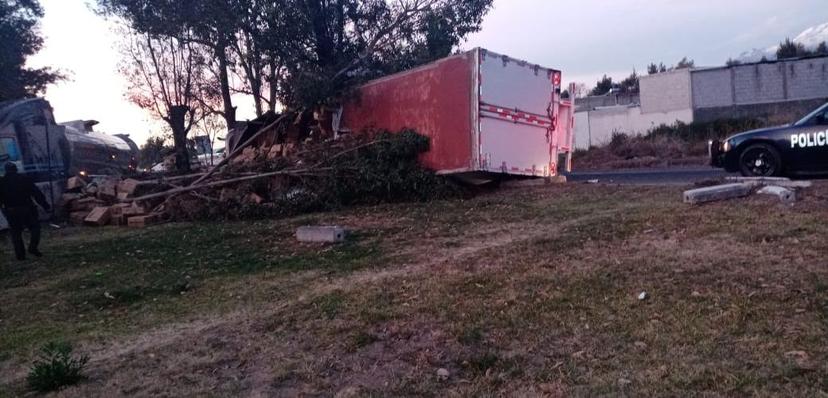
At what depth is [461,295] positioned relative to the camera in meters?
6.38

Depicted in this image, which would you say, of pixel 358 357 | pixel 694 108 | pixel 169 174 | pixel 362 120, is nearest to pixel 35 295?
pixel 358 357

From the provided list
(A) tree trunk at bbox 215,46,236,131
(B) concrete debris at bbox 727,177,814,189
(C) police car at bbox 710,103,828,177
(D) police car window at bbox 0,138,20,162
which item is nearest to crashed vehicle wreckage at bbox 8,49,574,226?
(D) police car window at bbox 0,138,20,162

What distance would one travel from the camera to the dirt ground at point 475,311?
457cm

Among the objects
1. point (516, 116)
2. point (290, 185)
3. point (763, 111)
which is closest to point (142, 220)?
point (290, 185)

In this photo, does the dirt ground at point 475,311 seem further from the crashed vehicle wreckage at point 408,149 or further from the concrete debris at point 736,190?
the crashed vehicle wreckage at point 408,149

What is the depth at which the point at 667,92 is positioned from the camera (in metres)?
36.5

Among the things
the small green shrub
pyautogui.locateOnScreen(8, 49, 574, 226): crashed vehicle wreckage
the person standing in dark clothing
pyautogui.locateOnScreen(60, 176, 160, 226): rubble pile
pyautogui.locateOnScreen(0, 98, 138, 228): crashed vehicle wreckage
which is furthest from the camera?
pyautogui.locateOnScreen(0, 98, 138, 228): crashed vehicle wreckage

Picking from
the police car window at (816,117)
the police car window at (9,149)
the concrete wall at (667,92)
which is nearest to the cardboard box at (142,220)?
the police car window at (9,149)

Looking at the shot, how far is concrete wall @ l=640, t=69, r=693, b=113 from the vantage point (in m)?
35.8

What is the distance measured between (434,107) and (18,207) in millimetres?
7293

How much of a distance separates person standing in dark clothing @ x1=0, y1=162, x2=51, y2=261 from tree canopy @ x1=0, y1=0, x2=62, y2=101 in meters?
12.9

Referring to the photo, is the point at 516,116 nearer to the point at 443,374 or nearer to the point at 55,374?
the point at 443,374

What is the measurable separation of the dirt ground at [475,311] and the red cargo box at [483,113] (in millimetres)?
3298

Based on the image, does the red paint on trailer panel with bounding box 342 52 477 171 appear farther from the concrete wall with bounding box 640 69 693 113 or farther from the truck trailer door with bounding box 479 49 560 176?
the concrete wall with bounding box 640 69 693 113
